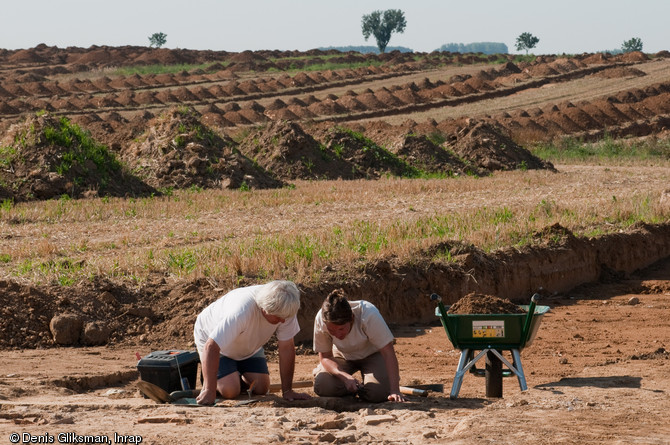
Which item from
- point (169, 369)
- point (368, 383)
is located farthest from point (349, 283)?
point (169, 369)

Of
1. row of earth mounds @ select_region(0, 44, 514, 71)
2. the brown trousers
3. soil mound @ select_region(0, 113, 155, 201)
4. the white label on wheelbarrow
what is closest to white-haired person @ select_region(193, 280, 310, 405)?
the brown trousers

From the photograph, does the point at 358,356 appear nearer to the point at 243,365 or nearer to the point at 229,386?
the point at 243,365

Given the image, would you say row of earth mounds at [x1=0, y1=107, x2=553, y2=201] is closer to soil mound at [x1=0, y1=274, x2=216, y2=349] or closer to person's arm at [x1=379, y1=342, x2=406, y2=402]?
soil mound at [x1=0, y1=274, x2=216, y2=349]

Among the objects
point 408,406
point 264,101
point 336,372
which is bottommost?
point 408,406

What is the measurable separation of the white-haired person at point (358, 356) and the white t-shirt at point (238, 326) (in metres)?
0.32

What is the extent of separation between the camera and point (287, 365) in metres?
7.17

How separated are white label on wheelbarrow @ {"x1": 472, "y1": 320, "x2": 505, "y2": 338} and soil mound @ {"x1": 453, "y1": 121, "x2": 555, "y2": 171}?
22887 mm

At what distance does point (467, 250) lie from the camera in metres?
12.9

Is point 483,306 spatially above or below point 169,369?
above

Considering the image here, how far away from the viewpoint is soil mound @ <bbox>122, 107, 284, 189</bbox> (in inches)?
930

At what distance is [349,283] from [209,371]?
4.43 metres

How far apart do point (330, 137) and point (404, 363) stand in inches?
803

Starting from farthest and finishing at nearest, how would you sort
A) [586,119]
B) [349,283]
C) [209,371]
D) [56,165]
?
[586,119], [56,165], [349,283], [209,371]

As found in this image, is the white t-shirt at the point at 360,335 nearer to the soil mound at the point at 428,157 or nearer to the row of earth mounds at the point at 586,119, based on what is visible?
the soil mound at the point at 428,157
